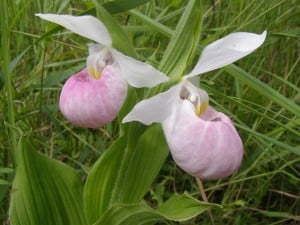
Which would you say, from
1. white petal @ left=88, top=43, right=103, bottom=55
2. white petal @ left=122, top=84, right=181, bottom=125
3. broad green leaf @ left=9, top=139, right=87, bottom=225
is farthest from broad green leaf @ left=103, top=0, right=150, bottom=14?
broad green leaf @ left=9, top=139, right=87, bottom=225

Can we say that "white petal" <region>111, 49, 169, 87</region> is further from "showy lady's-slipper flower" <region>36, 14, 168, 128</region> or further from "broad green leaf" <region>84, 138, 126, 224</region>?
"broad green leaf" <region>84, 138, 126, 224</region>

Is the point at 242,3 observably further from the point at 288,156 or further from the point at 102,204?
the point at 102,204

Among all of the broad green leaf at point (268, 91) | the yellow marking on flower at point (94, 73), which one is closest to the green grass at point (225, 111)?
the broad green leaf at point (268, 91)

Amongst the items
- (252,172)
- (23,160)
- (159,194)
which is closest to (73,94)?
(23,160)

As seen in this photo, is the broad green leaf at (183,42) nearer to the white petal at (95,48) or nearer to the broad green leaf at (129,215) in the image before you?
the white petal at (95,48)

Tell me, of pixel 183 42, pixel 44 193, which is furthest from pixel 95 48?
pixel 44 193
